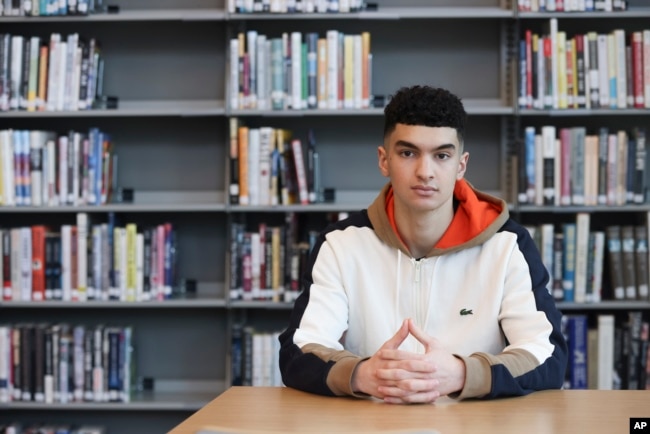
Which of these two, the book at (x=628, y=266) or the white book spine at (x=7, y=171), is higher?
the white book spine at (x=7, y=171)

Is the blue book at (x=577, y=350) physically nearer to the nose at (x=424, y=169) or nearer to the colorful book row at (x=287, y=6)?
the colorful book row at (x=287, y=6)

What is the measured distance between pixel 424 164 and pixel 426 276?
268mm

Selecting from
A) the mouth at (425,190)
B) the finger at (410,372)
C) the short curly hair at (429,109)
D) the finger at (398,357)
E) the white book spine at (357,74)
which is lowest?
the finger at (410,372)

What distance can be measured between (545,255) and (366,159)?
0.85 m

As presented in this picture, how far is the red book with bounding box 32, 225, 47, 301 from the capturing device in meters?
3.84

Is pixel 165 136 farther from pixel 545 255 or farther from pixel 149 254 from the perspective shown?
pixel 545 255

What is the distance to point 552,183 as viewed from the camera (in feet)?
12.2

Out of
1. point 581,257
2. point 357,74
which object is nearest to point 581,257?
point 581,257

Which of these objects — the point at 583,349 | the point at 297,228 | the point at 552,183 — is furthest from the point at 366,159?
the point at 583,349

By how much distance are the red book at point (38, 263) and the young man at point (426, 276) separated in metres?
1.92

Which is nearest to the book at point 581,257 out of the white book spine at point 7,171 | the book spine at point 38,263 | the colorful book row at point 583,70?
the colorful book row at point 583,70

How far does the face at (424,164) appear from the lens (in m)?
2.08

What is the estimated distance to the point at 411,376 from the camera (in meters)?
1.77

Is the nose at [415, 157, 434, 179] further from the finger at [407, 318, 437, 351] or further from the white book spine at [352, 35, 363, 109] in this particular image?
the white book spine at [352, 35, 363, 109]
